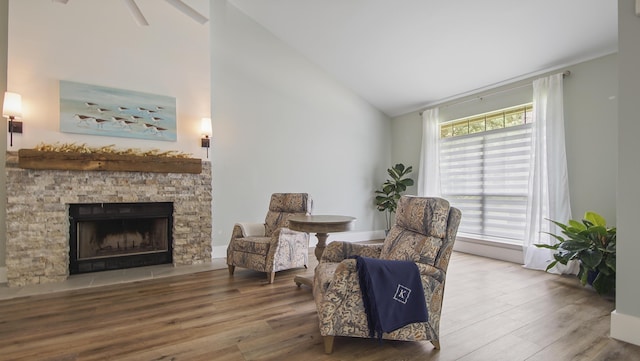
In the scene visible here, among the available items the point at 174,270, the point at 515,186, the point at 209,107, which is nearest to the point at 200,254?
the point at 174,270

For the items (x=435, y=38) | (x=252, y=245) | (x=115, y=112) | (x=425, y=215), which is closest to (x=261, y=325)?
(x=252, y=245)

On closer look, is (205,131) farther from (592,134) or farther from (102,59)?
(592,134)

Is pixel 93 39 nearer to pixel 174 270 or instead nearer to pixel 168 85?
pixel 168 85

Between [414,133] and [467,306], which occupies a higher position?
[414,133]

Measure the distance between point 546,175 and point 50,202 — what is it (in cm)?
602

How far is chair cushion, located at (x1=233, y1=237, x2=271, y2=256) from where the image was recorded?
134 inches

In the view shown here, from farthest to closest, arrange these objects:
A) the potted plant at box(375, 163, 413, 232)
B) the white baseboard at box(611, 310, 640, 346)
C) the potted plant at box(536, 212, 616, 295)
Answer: the potted plant at box(375, 163, 413, 232) < the potted plant at box(536, 212, 616, 295) < the white baseboard at box(611, 310, 640, 346)

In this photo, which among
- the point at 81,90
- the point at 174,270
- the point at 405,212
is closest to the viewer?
the point at 405,212

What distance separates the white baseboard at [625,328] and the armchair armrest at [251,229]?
3365 mm

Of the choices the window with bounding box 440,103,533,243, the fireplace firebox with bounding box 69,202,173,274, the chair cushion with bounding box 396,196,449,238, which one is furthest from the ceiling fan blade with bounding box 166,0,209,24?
the window with bounding box 440,103,533,243

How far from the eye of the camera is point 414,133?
5.93m

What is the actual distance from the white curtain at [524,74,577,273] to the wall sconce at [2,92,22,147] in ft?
20.2

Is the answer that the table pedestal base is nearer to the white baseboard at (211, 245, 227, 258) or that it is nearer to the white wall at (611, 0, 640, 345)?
the white baseboard at (211, 245, 227, 258)

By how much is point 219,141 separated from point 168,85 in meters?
1.00
